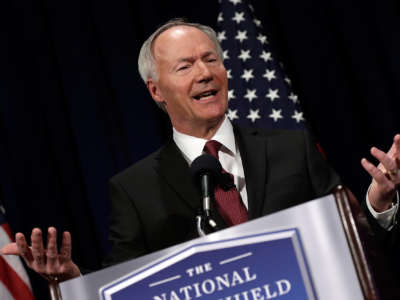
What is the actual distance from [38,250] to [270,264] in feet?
2.01

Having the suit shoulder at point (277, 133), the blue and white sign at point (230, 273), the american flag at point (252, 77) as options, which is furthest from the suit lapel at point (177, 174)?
the american flag at point (252, 77)

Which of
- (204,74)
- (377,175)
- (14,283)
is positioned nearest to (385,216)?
(377,175)

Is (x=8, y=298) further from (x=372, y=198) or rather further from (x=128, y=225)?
(x=372, y=198)

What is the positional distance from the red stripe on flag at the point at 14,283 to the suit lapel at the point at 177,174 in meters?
1.41

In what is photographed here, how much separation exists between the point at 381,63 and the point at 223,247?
2443mm

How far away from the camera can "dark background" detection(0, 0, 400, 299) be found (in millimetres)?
3160

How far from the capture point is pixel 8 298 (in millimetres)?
2838

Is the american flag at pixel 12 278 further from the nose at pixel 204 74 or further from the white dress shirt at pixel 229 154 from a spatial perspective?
the nose at pixel 204 74

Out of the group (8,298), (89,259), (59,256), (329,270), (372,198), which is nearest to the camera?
(329,270)

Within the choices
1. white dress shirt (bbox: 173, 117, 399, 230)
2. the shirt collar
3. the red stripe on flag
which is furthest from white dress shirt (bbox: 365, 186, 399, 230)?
the red stripe on flag

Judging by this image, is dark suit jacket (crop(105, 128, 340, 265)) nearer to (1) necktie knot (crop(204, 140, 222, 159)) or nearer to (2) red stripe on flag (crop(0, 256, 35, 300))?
(1) necktie knot (crop(204, 140, 222, 159))

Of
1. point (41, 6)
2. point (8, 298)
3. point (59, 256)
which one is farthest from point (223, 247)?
point (41, 6)

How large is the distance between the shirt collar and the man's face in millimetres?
27

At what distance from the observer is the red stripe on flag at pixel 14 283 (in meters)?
2.87
